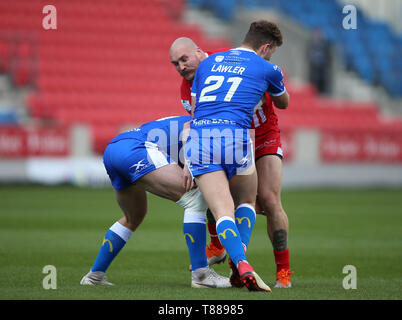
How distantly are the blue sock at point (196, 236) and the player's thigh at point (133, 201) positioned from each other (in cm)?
51

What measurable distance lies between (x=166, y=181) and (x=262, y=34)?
4.20 feet

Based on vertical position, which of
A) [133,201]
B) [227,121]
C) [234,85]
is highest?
[234,85]

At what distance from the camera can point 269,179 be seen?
599 cm

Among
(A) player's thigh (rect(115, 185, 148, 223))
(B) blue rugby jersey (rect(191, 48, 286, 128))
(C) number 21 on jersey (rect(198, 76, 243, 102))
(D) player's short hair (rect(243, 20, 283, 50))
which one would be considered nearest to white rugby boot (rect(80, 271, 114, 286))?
(A) player's thigh (rect(115, 185, 148, 223))

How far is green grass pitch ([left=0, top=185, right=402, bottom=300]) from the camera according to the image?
5.41 metres

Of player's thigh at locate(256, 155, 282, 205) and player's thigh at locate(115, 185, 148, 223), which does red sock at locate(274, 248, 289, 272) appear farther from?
player's thigh at locate(115, 185, 148, 223)

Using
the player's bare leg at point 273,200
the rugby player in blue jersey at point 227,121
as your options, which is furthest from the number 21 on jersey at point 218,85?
the player's bare leg at point 273,200

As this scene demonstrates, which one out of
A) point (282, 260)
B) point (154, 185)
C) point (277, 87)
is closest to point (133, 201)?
point (154, 185)

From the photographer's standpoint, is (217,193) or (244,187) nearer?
(217,193)

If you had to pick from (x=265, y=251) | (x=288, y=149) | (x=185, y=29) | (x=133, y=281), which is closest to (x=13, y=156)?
(x=288, y=149)

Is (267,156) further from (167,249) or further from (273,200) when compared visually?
(167,249)

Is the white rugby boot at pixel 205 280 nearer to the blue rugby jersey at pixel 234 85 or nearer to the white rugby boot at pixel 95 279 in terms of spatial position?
the white rugby boot at pixel 95 279
